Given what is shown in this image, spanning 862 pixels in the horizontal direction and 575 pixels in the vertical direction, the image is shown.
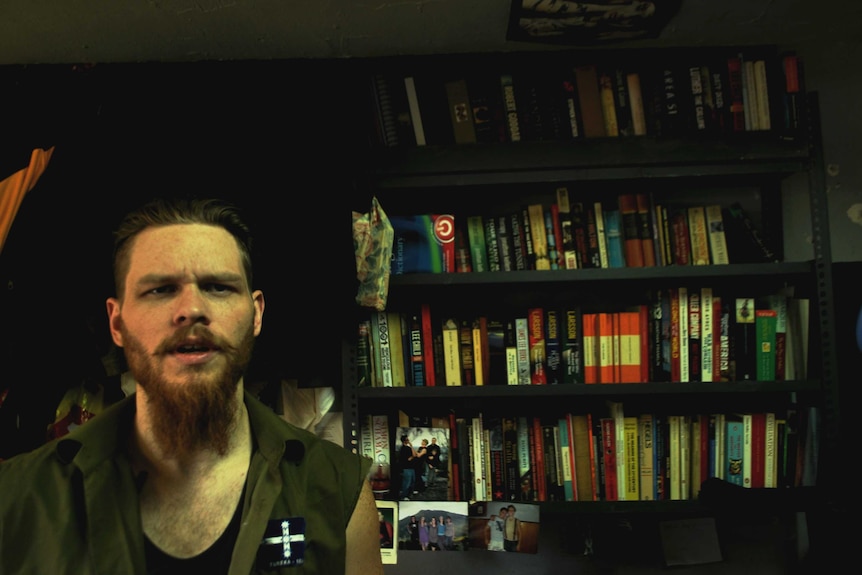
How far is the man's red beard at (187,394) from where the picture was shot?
1.27m

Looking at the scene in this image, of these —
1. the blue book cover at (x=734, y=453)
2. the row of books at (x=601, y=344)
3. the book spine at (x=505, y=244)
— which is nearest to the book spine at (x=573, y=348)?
the row of books at (x=601, y=344)

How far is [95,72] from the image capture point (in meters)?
1.97

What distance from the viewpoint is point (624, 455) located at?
1870mm

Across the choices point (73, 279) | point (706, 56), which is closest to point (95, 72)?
point (73, 279)

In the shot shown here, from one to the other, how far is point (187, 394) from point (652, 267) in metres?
1.24

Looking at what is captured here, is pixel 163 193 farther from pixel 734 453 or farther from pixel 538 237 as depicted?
pixel 734 453

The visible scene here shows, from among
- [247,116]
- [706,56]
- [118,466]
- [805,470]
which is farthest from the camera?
[706,56]

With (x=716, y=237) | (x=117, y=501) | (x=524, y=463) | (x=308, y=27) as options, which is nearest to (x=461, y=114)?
(x=308, y=27)

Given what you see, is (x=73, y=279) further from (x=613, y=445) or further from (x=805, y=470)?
(x=805, y=470)

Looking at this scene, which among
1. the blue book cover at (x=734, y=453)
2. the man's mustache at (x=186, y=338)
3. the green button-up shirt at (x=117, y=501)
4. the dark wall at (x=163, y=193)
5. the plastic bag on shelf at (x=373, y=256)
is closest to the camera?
the green button-up shirt at (x=117, y=501)

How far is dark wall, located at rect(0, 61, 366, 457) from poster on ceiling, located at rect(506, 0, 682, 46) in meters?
0.57

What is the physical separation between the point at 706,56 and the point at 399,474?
5.03 feet

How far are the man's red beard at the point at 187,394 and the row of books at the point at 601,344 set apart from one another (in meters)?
0.60

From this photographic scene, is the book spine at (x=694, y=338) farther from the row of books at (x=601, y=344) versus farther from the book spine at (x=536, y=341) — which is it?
the book spine at (x=536, y=341)
